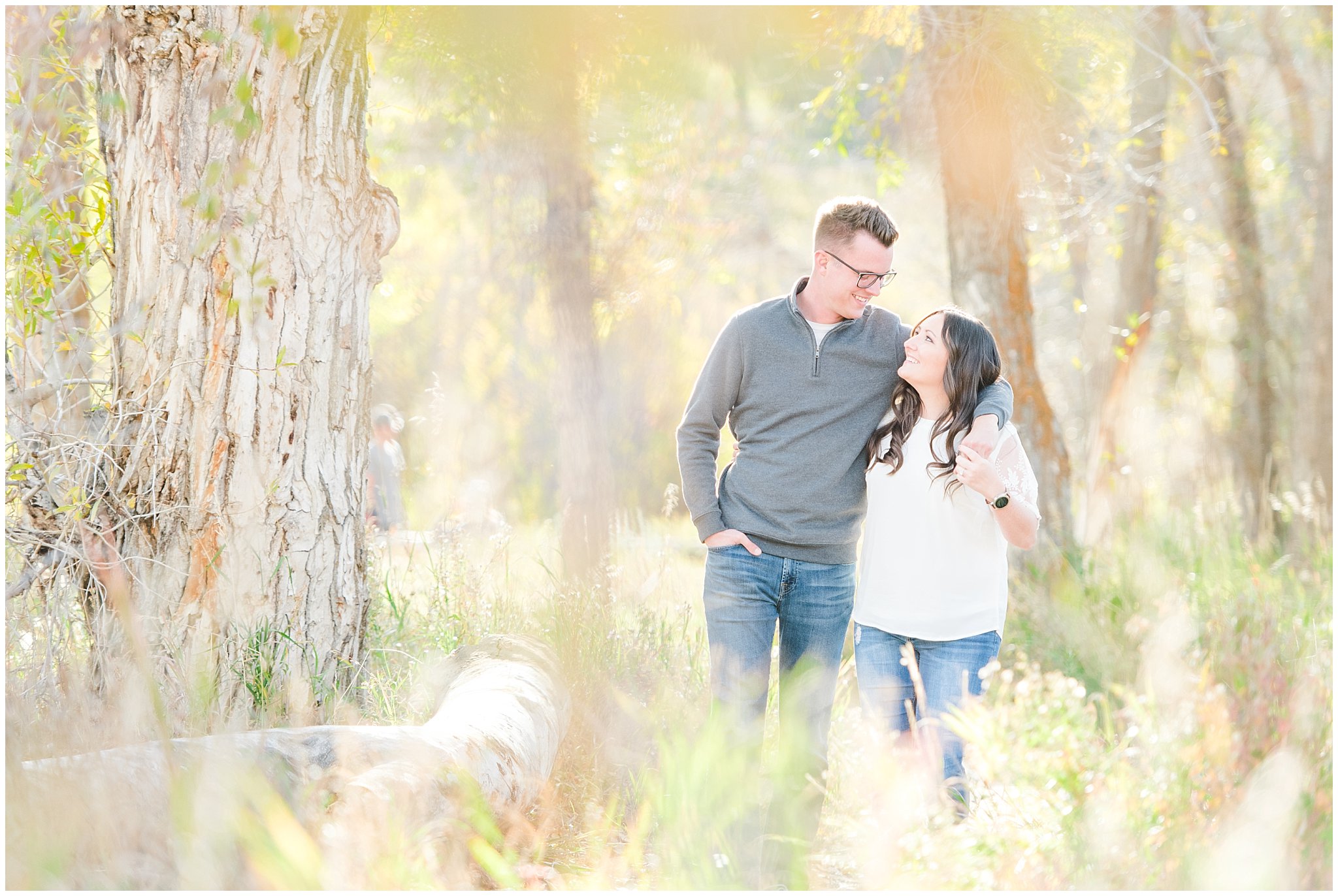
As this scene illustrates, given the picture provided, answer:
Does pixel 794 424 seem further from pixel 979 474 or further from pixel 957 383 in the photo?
pixel 979 474

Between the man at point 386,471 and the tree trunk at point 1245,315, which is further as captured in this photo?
the tree trunk at point 1245,315

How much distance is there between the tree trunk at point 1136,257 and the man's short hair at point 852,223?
342 cm

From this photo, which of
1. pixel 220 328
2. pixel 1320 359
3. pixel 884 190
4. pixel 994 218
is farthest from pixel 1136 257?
pixel 220 328

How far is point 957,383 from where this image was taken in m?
2.72

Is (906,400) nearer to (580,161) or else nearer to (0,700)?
(0,700)

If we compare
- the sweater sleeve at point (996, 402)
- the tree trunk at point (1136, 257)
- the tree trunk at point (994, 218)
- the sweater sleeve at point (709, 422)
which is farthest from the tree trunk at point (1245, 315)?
the sweater sleeve at point (709, 422)

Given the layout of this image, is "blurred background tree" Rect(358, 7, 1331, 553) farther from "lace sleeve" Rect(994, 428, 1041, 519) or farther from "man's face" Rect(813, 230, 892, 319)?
"lace sleeve" Rect(994, 428, 1041, 519)

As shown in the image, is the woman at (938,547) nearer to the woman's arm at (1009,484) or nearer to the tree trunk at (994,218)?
the woman's arm at (1009,484)

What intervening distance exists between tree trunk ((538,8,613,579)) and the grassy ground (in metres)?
2.06

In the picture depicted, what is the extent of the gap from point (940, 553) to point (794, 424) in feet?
1.93

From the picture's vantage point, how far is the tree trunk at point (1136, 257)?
21.2 feet

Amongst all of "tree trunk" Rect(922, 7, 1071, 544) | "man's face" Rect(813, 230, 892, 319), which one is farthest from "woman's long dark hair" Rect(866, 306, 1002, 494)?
"tree trunk" Rect(922, 7, 1071, 544)

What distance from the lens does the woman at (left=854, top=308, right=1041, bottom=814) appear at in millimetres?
2660

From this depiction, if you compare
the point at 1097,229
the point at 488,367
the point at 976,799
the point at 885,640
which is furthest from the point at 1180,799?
the point at 488,367
